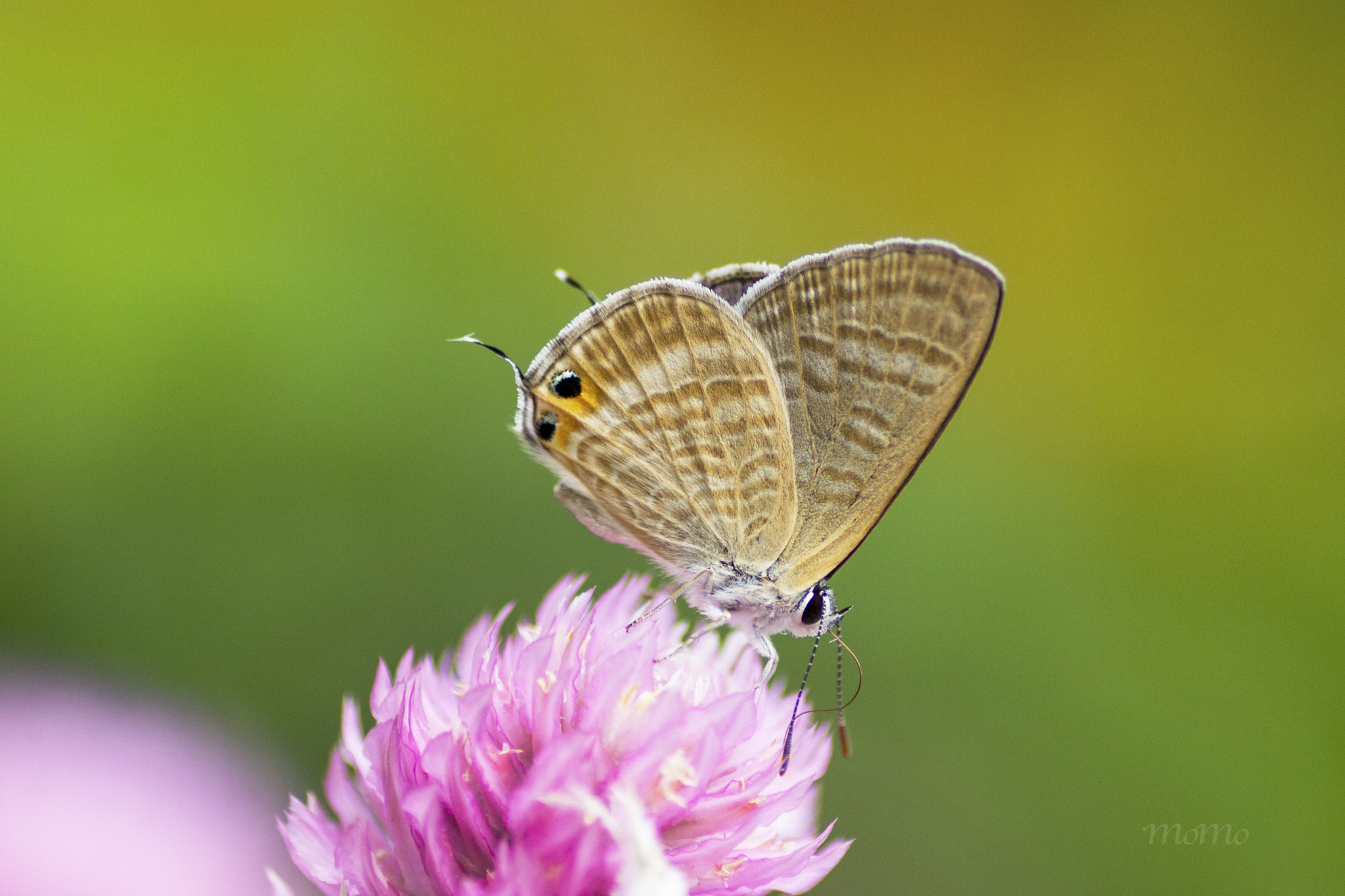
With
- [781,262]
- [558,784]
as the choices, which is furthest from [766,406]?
[781,262]

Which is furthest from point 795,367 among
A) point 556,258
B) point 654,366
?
point 556,258

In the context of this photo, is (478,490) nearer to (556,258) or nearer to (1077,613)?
(556,258)

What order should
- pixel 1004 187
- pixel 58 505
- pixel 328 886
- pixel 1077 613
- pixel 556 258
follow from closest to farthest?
pixel 328 886 → pixel 58 505 → pixel 1077 613 → pixel 556 258 → pixel 1004 187

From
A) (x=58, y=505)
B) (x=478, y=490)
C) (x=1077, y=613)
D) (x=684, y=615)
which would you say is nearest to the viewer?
(x=58, y=505)

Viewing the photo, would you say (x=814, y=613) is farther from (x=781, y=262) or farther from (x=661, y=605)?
(x=781, y=262)

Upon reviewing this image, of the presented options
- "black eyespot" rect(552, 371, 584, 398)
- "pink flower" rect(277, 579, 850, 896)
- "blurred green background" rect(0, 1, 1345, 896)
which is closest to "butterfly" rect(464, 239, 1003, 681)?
"black eyespot" rect(552, 371, 584, 398)

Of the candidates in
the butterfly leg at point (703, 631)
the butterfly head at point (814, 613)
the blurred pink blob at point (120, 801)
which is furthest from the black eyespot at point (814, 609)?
the blurred pink blob at point (120, 801)

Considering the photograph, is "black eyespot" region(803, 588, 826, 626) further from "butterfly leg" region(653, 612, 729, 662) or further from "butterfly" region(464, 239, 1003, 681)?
"butterfly leg" region(653, 612, 729, 662)
